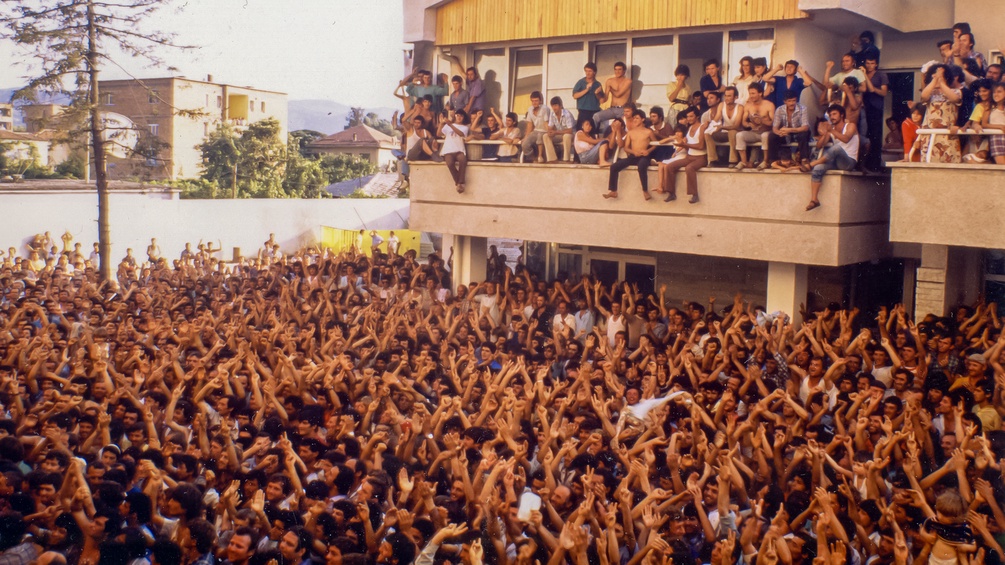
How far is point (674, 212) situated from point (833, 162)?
6.67 ft

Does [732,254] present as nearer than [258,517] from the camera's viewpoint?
No

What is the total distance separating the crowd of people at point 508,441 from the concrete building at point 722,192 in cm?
91

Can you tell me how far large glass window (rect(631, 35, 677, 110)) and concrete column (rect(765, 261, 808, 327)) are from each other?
2.94m

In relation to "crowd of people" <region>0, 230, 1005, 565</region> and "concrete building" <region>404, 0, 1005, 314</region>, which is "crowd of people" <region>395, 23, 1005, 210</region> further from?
"crowd of people" <region>0, 230, 1005, 565</region>

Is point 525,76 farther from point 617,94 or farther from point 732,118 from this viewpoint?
point 732,118

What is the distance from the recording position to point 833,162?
1066 cm

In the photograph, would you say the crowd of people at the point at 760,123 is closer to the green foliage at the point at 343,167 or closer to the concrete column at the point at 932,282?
the concrete column at the point at 932,282

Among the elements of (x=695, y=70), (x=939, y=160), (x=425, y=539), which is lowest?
(x=425, y=539)

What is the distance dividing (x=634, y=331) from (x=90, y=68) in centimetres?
1085

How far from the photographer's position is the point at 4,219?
66.0 ft

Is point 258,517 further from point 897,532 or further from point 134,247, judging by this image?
point 134,247

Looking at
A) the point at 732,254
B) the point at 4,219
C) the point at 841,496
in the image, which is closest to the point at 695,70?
the point at 732,254

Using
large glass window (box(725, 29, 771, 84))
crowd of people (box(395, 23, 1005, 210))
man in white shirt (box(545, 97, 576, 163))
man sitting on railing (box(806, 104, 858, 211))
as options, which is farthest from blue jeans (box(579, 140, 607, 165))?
man sitting on railing (box(806, 104, 858, 211))

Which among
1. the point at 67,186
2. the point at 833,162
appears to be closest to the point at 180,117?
the point at 67,186
